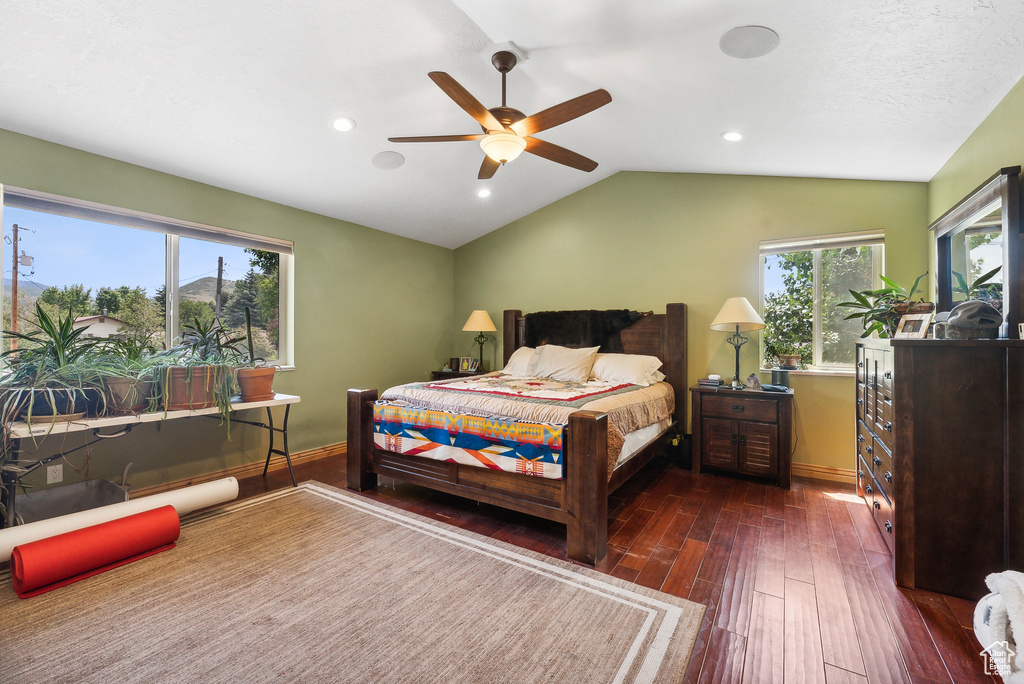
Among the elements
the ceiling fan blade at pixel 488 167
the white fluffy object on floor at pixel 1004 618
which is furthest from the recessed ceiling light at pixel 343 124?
the white fluffy object on floor at pixel 1004 618

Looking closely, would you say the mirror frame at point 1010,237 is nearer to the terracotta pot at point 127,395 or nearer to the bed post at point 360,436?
the bed post at point 360,436

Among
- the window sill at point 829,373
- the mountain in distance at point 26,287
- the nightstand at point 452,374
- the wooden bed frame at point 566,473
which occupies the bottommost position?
the wooden bed frame at point 566,473

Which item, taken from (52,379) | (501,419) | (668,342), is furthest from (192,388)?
(668,342)

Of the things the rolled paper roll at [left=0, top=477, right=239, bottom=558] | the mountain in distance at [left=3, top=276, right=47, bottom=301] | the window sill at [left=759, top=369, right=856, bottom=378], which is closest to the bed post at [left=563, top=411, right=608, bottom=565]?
the rolled paper roll at [left=0, top=477, right=239, bottom=558]

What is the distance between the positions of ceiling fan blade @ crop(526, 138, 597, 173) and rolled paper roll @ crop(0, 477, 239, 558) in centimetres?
284

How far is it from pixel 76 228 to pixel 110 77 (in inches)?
46.5

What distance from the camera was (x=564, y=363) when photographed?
406 centimetres

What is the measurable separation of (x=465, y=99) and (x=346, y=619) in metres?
2.33

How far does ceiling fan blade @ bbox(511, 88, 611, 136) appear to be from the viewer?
6.83ft

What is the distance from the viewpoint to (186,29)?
2051 mm

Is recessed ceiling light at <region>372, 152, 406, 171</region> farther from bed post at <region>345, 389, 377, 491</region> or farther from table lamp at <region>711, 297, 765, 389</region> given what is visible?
table lamp at <region>711, 297, 765, 389</region>

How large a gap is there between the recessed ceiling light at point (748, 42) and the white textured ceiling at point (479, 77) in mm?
48

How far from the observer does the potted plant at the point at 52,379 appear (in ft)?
7.25

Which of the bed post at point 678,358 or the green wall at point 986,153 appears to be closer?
the green wall at point 986,153
